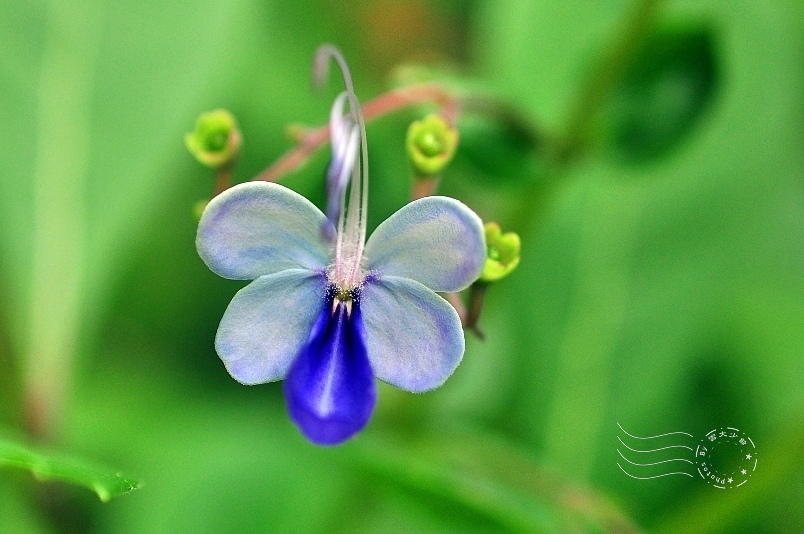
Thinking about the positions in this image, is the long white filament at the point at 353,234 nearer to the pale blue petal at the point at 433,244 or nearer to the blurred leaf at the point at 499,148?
the pale blue petal at the point at 433,244

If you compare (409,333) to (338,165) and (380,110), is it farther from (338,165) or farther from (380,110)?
(380,110)

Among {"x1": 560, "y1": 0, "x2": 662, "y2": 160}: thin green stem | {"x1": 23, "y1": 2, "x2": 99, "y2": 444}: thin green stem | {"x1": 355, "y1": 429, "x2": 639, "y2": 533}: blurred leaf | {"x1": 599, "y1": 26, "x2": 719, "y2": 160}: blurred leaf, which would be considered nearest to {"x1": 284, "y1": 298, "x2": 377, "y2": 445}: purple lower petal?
{"x1": 355, "y1": 429, "x2": 639, "y2": 533}: blurred leaf

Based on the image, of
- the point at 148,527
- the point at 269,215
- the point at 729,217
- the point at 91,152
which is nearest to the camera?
the point at 269,215

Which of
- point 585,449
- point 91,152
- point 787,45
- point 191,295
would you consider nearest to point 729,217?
point 787,45

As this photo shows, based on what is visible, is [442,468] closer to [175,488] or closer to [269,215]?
[175,488]

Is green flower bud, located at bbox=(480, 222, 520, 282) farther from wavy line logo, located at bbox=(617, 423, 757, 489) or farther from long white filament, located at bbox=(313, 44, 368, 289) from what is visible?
wavy line logo, located at bbox=(617, 423, 757, 489)

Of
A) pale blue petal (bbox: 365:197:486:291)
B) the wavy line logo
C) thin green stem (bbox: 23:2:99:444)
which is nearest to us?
pale blue petal (bbox: 365:197:486:291)
